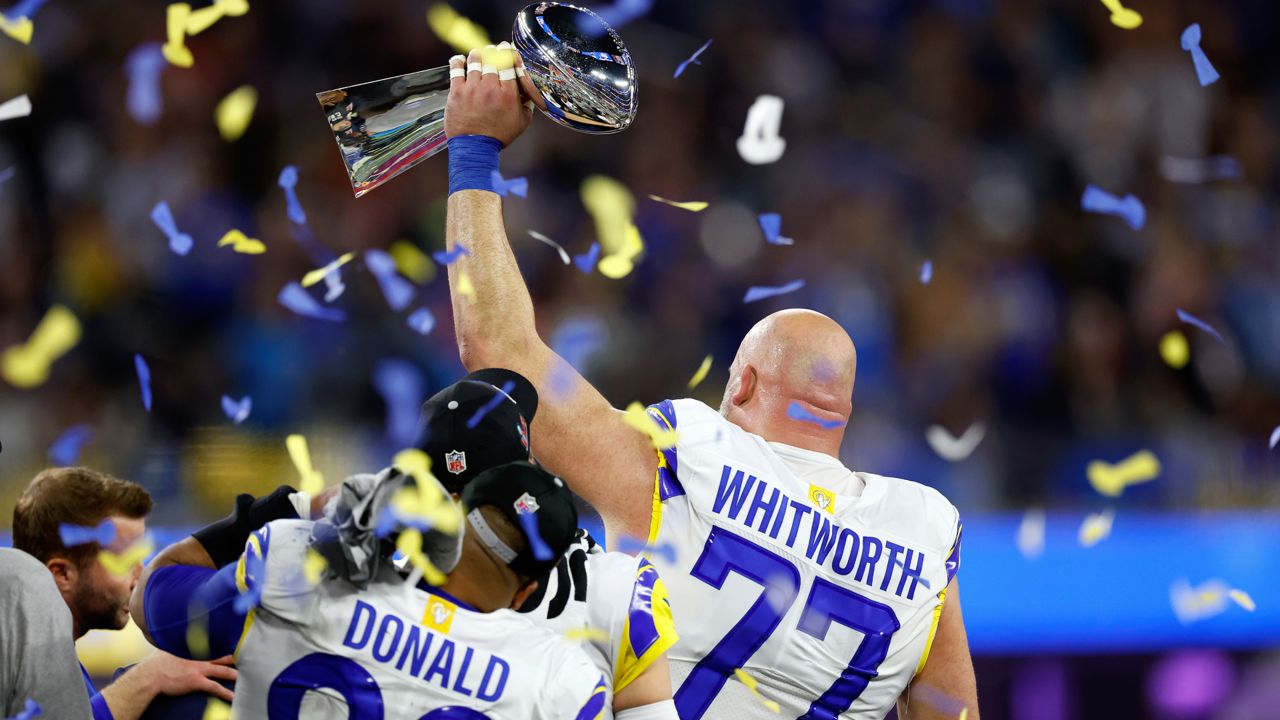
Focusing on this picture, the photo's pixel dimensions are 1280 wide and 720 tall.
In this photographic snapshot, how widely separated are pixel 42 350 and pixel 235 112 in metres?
2.08

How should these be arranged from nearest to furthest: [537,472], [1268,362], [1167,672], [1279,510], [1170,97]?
[537,472] → [1167,672] → [1279,510] → [1268,362] → [1170,97]

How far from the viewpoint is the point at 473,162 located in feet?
11.1

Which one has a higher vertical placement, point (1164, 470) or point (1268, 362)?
point (1164, 470)

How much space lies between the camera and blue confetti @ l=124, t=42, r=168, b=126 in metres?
8.66

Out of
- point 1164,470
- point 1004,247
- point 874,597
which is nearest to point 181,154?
point 1004,247

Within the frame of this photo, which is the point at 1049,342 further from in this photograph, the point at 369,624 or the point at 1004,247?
the point at 369,624

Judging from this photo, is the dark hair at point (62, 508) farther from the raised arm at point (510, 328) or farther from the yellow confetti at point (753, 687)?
the yellow confetti at point (753, 687)

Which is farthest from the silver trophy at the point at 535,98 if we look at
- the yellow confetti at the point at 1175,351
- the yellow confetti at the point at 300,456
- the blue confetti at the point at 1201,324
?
the blue confetti at the point at 1201,324

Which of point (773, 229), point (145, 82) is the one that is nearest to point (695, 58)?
point (773, 229)

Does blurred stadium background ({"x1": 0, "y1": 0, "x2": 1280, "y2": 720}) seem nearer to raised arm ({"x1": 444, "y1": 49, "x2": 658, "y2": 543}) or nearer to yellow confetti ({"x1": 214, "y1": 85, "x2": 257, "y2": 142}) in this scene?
yellow confetti ({"x1": 214, "y1": 85, "x2": 257, "y2": 142})

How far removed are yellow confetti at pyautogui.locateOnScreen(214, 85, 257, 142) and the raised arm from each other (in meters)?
5.79

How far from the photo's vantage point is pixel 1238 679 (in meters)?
5.67

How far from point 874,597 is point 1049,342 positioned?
18.1ft

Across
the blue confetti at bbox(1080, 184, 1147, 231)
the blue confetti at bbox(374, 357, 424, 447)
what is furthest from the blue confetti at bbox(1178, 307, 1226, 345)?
the blue confetti at bbox(374, 357, 424, 447)
